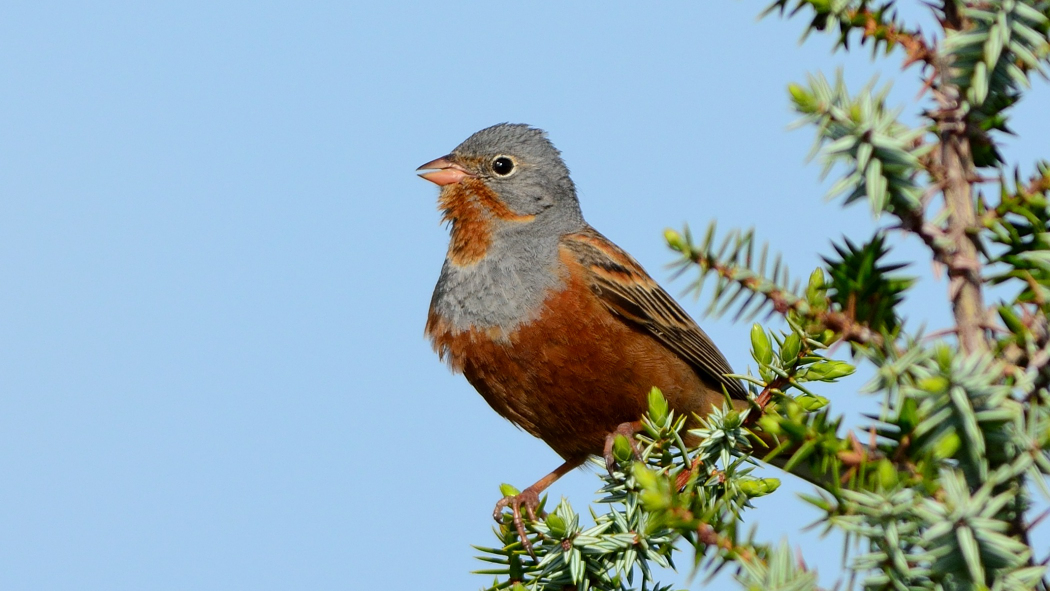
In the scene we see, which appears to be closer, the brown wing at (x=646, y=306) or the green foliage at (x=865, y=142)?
the green foliage at (x=865, y=142)

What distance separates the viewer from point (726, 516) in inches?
89.9

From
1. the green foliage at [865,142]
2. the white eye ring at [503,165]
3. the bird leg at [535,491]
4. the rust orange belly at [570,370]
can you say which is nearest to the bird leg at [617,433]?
the rust orange belly at [570,370]

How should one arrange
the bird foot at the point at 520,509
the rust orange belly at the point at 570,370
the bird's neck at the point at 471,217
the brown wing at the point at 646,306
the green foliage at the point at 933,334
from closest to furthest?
the green foliage at the point at 933,334, the bird foot at the point at 520,509, the rust orange belly at the point at 570,370, the brown wing at the point at 646,306, the bird's neck at the point at 471,217

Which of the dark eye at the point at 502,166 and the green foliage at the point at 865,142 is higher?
the dark eye at the point at 502,166

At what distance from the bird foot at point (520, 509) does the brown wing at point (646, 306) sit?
1.07m

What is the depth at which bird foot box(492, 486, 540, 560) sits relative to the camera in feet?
11.1

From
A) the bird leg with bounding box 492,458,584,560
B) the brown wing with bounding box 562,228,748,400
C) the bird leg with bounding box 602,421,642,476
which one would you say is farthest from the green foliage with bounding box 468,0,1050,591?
the brown wing with bounding box 562,228,748,400

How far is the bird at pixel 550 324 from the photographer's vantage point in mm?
5004

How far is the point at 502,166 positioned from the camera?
632cm

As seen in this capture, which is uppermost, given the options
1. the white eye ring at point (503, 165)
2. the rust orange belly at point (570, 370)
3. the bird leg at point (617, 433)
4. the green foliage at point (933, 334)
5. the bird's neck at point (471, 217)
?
the white eye ring at point (503, 165)

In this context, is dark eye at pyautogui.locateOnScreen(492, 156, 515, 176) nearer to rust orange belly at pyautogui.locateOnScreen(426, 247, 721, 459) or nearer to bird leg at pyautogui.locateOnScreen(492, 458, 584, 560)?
rust orange belly at pyautogui.locateOnScreen(426, 247, 721, 459)

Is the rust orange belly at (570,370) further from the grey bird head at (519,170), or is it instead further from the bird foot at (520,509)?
the grey bird head at (519,170)

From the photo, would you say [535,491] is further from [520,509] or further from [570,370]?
[520,509]

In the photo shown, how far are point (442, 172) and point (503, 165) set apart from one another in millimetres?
398
